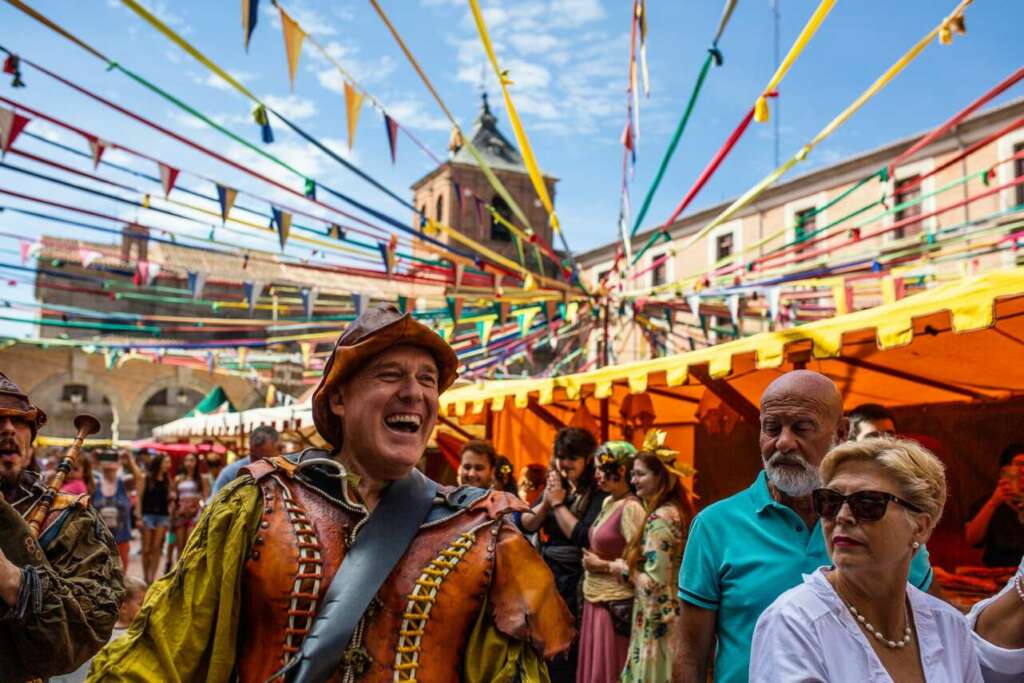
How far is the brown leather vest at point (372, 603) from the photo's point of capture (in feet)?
5.78

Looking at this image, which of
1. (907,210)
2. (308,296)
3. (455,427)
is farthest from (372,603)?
(907,210)

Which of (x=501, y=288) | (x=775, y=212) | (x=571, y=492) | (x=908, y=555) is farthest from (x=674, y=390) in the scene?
(x=775, y=212)

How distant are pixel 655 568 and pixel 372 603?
2.78 metres

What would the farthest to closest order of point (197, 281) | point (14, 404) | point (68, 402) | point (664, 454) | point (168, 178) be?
point (68, 402) < point (197, 281) < point (168, 178) < point (664, 454) < point (14, 404)

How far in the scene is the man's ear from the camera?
208 cm

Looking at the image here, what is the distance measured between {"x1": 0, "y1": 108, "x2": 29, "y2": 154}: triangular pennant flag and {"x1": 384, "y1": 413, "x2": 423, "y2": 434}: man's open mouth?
17.3 ft

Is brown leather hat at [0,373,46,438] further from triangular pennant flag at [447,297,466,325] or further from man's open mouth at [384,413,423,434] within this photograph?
triangular pennant flag at [447,297,466,325]

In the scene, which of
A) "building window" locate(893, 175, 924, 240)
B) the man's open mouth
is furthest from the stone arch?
the man's open mouth

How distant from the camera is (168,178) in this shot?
7.15 m

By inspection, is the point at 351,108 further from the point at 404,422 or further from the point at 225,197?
the point at 404,422

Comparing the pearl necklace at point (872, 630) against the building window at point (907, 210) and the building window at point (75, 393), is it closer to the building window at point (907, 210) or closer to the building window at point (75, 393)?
the building window at point (907, 210)

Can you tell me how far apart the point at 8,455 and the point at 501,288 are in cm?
773

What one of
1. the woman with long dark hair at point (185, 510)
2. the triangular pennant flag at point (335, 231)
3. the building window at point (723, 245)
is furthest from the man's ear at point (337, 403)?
the building window at point (723, 245)

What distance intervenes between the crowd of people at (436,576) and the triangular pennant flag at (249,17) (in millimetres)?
3691
